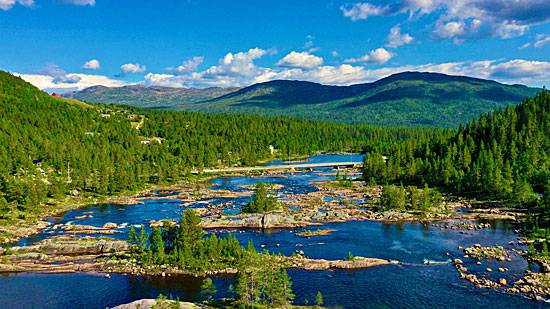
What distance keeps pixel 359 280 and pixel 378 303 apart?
8.01m

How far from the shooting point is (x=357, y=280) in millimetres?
63812

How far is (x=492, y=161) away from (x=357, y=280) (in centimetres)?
10053

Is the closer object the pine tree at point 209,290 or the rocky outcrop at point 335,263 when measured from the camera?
the pine tree at point 209,290

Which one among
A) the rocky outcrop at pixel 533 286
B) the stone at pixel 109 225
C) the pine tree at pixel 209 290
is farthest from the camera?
the stone at pixel 109 225

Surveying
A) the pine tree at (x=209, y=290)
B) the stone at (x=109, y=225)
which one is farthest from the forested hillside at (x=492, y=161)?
the stone at (x=109, y=225)

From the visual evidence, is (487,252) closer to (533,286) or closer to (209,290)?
(533,286)

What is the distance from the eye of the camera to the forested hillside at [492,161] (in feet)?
402

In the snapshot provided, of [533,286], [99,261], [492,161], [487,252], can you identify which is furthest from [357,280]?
[492,161]

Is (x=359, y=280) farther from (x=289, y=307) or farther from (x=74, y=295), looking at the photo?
(x=74, y=295)

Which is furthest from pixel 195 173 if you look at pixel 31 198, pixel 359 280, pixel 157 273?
pixel 359 280

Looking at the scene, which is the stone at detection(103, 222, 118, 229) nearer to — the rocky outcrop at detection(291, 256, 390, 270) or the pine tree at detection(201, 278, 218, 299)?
the pine tree at detection(201, 278, 218, 299)

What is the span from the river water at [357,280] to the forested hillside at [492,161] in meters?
34.4

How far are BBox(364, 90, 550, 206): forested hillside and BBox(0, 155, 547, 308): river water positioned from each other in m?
34.4

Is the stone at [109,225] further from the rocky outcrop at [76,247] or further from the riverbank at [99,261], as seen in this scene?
the riverbank at [99,261]
